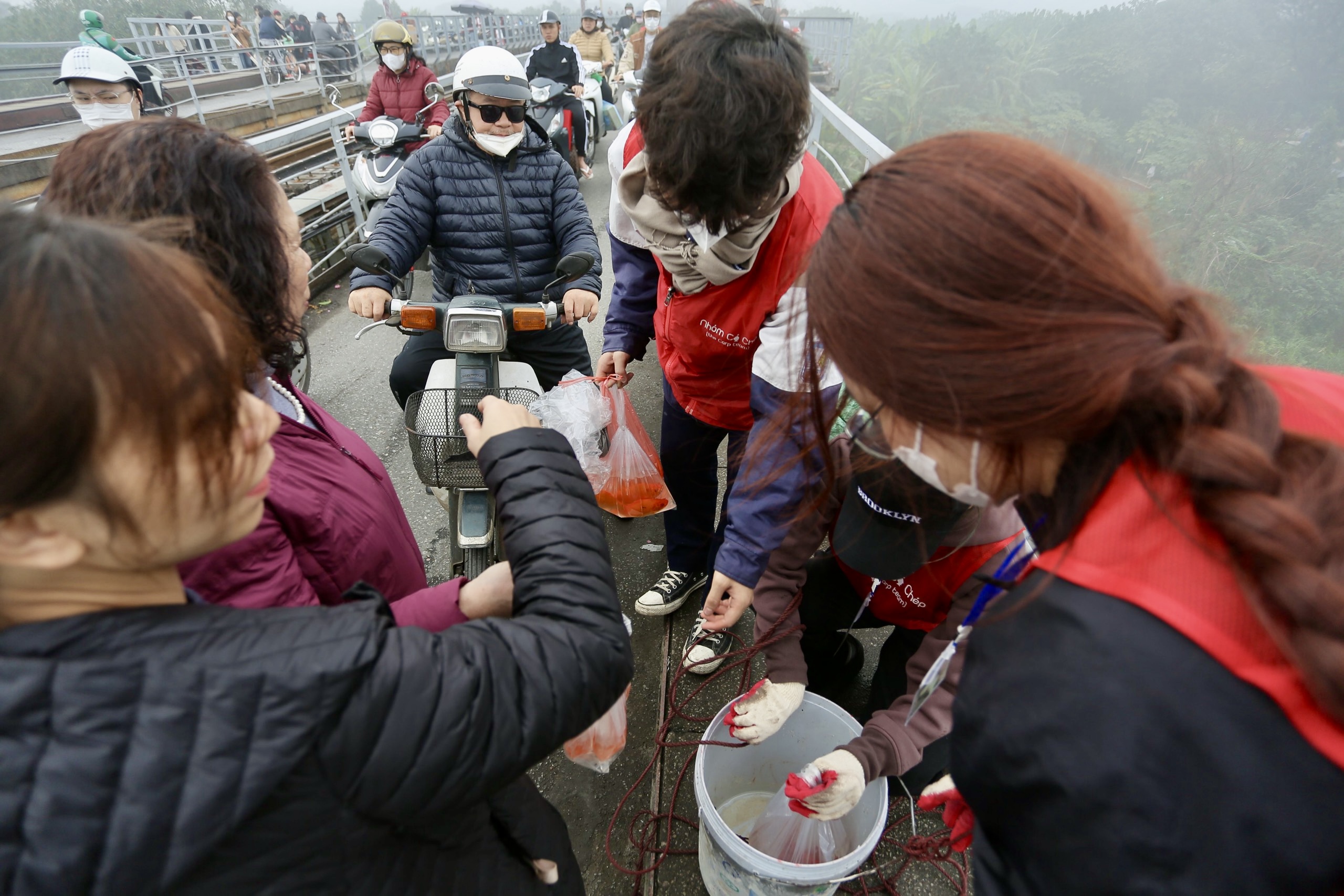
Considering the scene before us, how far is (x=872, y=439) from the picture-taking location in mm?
1155

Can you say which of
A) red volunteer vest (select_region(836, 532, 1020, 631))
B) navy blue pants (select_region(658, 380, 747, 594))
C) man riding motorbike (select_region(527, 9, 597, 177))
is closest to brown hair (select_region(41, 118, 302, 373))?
navy blue pants (select_region(658, 380, 747, 594))

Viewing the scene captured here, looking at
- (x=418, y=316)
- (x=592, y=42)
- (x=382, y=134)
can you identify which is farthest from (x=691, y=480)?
(x=592, y=42)

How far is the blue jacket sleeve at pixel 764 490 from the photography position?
4.51ft

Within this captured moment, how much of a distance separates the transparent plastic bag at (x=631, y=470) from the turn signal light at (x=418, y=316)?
25.3 inches

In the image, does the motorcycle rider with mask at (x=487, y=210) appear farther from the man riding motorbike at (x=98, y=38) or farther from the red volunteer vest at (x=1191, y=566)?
the man riding motorbike at (x=98, y=38)

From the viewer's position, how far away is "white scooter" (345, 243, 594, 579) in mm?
1851

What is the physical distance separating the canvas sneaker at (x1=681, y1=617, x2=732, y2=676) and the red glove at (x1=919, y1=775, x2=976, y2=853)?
0.95 metres

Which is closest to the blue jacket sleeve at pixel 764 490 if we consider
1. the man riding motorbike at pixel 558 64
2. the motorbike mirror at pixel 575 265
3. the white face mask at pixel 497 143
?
the motorbike mirror at pixel 575 265

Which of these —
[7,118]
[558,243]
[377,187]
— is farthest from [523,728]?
[7,118]

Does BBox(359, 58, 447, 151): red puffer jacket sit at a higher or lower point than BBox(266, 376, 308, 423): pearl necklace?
higher

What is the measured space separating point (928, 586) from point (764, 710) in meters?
0.53

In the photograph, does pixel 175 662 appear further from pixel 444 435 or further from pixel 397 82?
pixel 397 82

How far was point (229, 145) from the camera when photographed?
1.13m

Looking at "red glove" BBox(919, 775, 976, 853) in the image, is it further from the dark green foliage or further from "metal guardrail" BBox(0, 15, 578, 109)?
"metal guardrail" BBox(0, 15, 578, 109)
